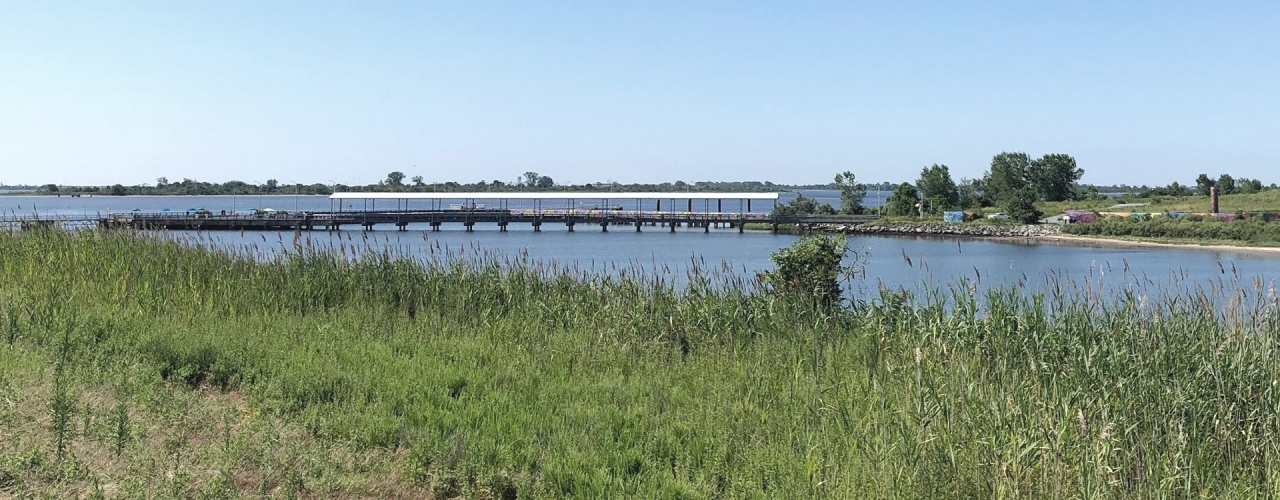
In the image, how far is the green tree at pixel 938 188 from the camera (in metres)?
112

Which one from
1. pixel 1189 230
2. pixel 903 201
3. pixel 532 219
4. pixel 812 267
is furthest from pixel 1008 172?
pixel 812 267

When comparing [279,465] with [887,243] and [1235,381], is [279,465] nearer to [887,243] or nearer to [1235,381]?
[1235,381]

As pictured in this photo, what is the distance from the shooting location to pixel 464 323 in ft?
36.6

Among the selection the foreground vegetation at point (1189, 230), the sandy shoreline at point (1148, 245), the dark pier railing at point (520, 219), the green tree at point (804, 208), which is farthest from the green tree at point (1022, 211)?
the green tree at point (804, 208)

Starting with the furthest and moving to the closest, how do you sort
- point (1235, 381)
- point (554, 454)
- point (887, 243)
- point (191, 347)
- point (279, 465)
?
point (887, 243) < point (191, 347) < point (1235, 381) < point (554, 454) < point (279, 465)

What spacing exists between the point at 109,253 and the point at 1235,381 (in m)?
12.4

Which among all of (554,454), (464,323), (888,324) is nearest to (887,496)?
(554,454)

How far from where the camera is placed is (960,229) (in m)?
91.1

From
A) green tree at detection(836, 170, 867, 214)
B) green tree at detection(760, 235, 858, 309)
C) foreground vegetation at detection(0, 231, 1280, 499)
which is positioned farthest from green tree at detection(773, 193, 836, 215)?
foreground vegetation at detection(0, 231, 1280, 499)

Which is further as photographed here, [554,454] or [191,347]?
[191,347]

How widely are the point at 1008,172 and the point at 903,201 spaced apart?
2734 centimetres

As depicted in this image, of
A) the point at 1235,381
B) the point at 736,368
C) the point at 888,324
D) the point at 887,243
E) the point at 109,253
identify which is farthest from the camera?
the point at 887,243

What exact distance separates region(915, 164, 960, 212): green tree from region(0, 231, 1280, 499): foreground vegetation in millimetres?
106092

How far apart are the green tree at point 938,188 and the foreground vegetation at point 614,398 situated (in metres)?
106
